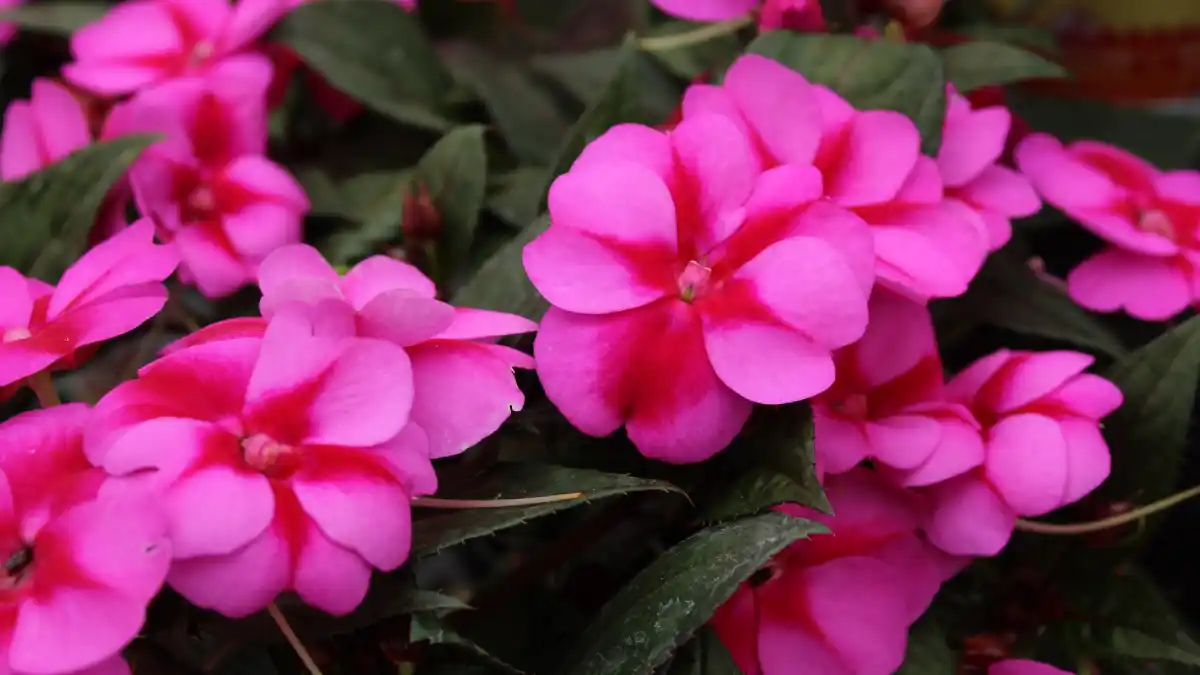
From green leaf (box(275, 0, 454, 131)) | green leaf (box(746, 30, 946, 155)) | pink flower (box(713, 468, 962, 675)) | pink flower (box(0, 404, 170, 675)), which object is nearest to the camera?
pink flower (box(0, 404, 170, 675))

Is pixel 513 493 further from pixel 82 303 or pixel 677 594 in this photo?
pixel 82 303

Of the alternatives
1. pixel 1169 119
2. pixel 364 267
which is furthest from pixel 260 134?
pixel 1169 119

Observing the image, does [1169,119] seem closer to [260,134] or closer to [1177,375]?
[1177,375]

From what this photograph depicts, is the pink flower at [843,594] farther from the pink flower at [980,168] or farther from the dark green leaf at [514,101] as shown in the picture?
the dark green leaf at [514,101]

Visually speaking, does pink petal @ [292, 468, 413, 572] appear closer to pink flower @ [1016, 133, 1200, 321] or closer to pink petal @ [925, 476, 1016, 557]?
pink petal @ [925, 476, 1016, 557]

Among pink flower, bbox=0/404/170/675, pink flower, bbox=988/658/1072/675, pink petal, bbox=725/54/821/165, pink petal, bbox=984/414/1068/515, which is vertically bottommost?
pink flower, bbox=988/658/1072/675

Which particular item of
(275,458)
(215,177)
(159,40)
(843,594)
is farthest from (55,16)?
(843,594)

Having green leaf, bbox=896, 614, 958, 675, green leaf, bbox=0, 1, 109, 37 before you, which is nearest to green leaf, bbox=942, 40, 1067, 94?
green leaf, bbox=896, 614, 958, 675
